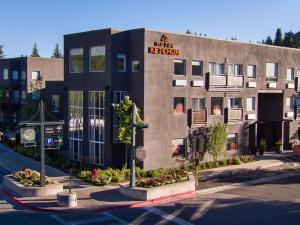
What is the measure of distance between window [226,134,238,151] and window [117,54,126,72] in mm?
11509

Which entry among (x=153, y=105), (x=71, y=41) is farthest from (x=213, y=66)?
(x=71, y=41)

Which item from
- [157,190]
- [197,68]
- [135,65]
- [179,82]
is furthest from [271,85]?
[157,190]

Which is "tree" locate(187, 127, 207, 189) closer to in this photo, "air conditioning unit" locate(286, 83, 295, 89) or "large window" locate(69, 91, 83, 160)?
"large window" locate(69, 91, 83, 160)

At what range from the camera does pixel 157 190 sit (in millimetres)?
23734

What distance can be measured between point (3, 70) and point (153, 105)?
39.8 metres

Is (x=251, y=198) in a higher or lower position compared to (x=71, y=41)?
lower

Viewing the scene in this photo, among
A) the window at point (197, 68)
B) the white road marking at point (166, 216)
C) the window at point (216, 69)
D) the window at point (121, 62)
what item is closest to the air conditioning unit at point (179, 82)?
the window at point (197, 68)

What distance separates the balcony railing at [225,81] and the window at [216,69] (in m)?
0.33

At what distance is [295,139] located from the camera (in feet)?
143

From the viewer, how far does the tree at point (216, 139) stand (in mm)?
33938

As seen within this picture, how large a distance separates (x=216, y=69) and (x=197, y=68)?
7.38 feet

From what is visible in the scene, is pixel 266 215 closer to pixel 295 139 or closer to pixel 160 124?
pixel 160 124

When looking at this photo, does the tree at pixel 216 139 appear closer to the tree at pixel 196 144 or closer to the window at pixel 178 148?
the tree at pixel 196 144

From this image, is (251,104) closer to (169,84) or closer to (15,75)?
(169,84)
